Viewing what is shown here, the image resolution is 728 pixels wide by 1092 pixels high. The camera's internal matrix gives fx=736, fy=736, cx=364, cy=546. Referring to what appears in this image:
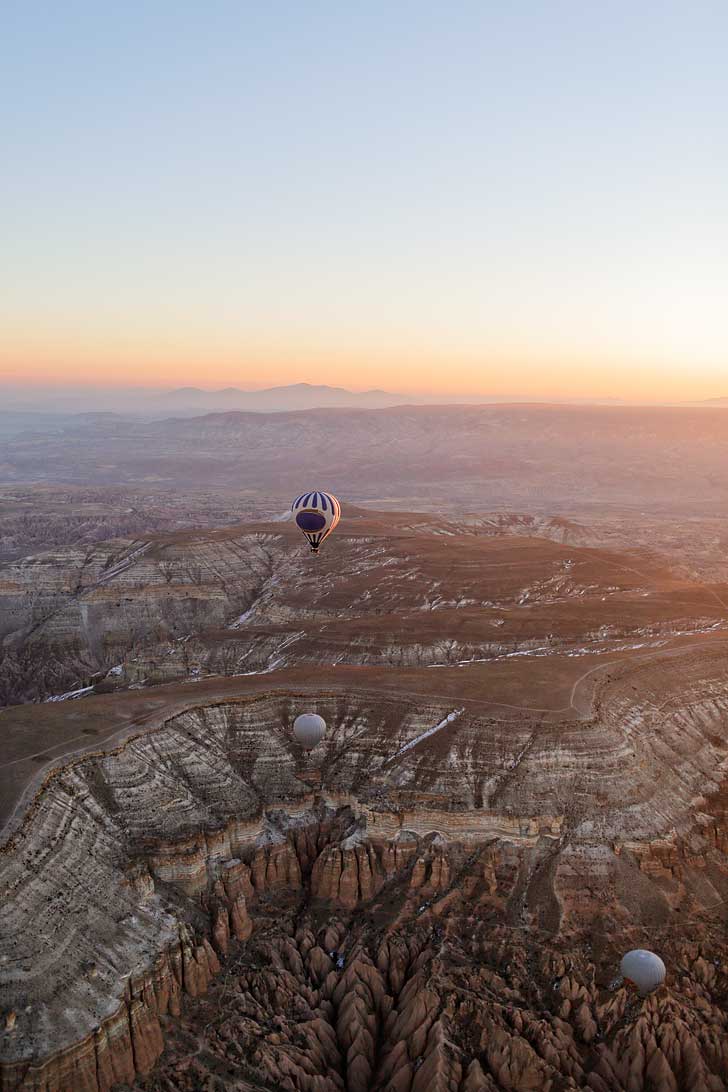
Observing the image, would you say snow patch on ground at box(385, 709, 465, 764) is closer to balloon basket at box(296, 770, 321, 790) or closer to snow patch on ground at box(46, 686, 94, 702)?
balloon basket at box(296, 770, 321, 790)

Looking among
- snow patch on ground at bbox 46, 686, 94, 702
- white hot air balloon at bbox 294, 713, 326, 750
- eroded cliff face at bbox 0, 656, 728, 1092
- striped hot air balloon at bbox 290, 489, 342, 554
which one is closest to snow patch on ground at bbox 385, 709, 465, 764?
eroded cliff face at bbox 0, 656, 728, 1092

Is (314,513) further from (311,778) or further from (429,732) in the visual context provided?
(311,778)

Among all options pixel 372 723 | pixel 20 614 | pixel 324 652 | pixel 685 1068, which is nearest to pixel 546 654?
pixel 324 652

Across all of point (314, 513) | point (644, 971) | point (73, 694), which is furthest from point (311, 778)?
point (73, 694)

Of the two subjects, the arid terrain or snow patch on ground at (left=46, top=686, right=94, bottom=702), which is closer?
the arid terrain

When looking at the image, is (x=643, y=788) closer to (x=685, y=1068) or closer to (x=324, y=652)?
(x=685, y=1068)

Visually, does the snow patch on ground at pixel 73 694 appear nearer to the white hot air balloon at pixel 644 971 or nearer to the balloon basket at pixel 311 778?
the balloon basket at pixel 311 778

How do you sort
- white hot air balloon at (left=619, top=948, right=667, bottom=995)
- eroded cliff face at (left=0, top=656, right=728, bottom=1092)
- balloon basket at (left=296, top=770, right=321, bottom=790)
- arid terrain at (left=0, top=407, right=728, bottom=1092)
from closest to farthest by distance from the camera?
eroded cliff face at (left=0, top=656, right=728, bottom=1092) → arid terrain at (left=0, top=407, right=728, bottom=1092) → white hot air balloon at (left=619, top=948, right=667, bottom=995) → balloon basket at (left=296, top=770, right=321, bottom=790)
